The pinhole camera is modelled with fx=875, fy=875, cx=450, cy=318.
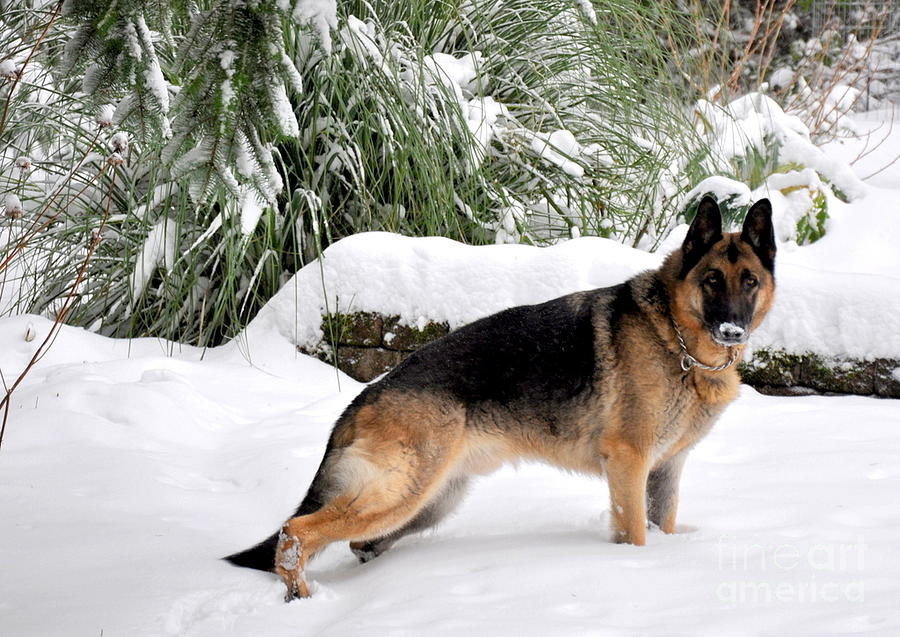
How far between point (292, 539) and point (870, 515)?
6.37 feet

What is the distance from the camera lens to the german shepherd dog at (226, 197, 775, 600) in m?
3.10

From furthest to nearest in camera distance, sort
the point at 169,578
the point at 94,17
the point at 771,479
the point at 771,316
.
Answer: the point at 771,316
the point at 771,479
the point at 169,578
the point at 94,17

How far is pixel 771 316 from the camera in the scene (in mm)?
4828

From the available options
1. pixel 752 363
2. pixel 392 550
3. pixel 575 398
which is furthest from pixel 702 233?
pixel 752 363

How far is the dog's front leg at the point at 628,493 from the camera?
3.09 m

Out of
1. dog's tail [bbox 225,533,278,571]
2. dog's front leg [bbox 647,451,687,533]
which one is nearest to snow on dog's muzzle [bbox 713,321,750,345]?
dog's front leg [bbox 647,451,687,533]

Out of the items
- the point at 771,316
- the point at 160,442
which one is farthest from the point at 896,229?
the point at 160,442

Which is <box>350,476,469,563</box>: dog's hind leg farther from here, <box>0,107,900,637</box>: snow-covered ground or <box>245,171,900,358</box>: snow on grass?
<box>245,171,900,358</box>: snow on grass

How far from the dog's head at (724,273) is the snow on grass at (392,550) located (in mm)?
716

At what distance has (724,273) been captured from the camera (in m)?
3.24

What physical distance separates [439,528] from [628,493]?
32.4 inches

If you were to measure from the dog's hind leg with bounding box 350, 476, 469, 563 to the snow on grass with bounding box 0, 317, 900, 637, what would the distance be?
0.11 metres

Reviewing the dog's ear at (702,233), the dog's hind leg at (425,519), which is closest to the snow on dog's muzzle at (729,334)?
the dog's ear at (702,233)

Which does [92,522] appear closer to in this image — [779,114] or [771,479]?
[771,479]
